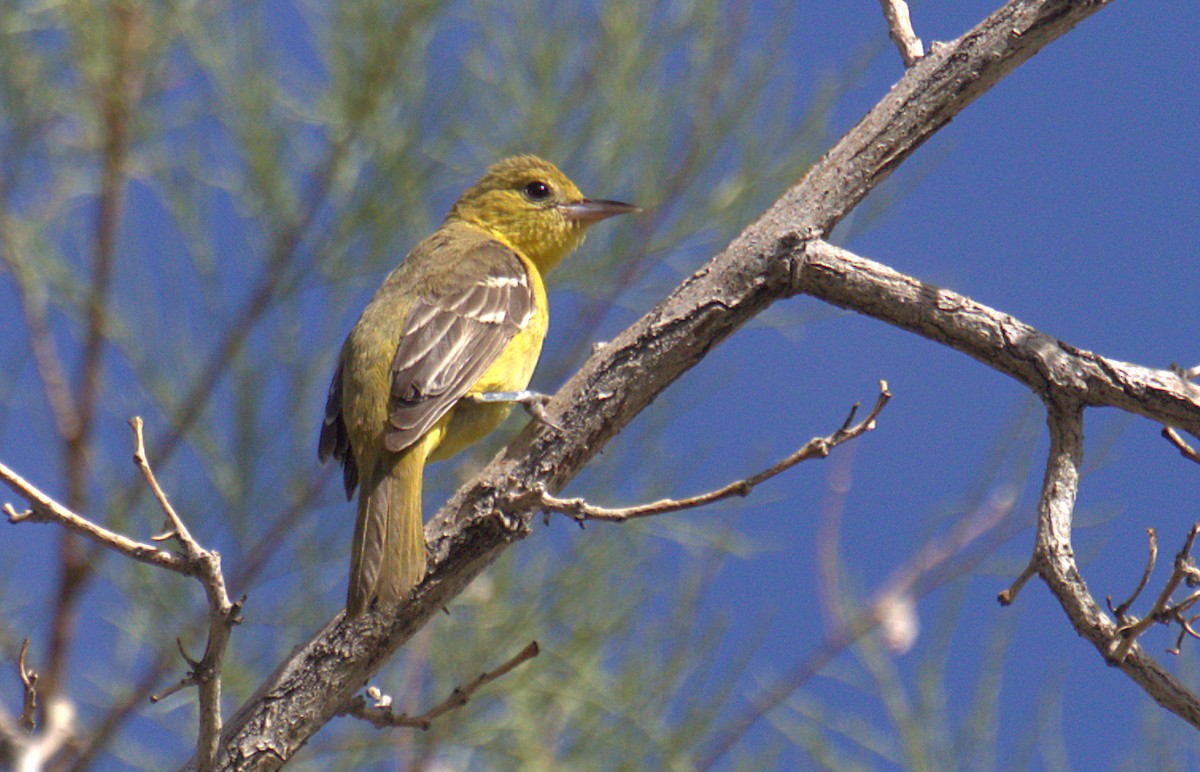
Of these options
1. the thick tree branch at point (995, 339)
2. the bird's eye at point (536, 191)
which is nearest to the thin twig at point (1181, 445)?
the thick tree branch at point (995, 339)

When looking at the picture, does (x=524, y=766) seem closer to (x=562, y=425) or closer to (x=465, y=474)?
(x=465, y=474)

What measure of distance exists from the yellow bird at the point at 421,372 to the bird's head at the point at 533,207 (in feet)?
0.03

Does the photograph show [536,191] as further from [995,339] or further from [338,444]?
[995,339]

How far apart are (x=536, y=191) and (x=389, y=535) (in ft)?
7.07

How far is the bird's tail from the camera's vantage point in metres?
2.90

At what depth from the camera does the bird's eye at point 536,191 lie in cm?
493

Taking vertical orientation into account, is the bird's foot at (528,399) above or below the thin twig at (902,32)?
below

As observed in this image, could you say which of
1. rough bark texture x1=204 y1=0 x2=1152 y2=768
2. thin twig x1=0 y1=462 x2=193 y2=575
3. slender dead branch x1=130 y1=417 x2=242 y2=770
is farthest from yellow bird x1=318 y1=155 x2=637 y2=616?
thin twig x1=0 y1=462 x2=193 y2=575

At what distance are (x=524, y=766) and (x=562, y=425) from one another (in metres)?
1.97

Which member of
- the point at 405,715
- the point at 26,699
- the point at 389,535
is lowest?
the point at 26,699

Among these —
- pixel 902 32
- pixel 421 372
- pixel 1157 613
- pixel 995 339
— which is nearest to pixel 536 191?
pixel 421 372

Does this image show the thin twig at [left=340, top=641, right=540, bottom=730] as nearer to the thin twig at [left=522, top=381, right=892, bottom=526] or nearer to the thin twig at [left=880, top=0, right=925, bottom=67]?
the thin twig at [left=522, top=381, right=892, bottom=526]

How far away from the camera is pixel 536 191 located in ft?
16.2

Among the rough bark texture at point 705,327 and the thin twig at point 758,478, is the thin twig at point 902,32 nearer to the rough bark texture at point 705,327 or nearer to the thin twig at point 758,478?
the rough bark texture at point 705,327
